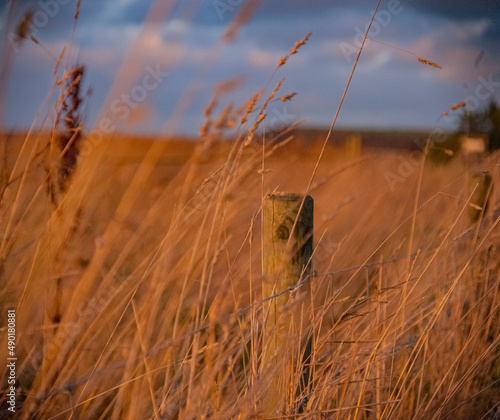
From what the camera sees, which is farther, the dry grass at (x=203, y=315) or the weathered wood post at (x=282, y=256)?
the weathered wood post at (x=282, y=256)

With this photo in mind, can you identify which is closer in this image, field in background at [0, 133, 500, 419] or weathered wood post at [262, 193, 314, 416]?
field in background at [0, 133, 500, 419]

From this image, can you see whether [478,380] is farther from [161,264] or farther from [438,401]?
[161,264]

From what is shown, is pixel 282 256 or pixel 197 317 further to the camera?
pixel 282 256

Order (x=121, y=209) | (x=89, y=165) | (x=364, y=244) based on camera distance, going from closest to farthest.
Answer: (x=121, y=209)
(x=89, y=165)
(x=364, y=244)

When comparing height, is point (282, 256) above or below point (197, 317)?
above

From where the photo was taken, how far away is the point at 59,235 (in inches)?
57.4

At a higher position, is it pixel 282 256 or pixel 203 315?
pixel 282 256

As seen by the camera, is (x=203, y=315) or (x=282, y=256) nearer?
(x=282, y=256)

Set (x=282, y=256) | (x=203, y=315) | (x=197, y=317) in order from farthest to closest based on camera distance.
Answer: (x=203, y=315), (x=282, y=256), (x=197, y=317)

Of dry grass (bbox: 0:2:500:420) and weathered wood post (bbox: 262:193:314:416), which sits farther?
weathered wood post (bbox: 262:193:314:416)

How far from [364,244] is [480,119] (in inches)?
434

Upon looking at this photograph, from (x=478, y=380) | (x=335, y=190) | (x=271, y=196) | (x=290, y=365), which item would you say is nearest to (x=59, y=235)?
(x=271, y=196)

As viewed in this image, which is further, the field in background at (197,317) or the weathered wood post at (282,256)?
the weathered wood post at (282,256)

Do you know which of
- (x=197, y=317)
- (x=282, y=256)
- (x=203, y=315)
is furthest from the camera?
(x=203, y=315)
